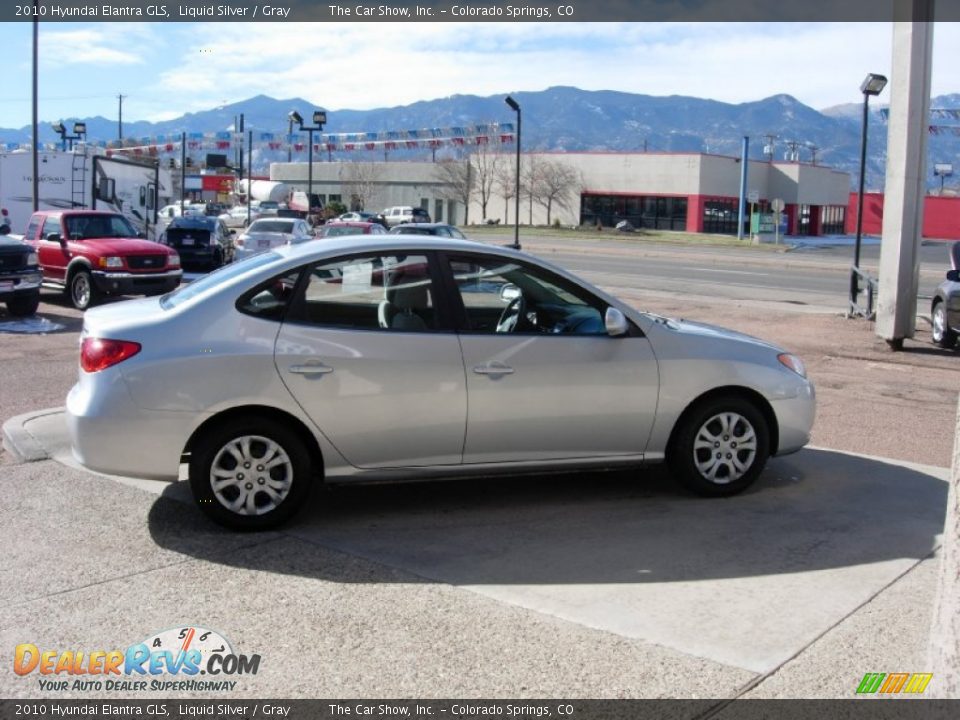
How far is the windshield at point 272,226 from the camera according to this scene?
2798cm

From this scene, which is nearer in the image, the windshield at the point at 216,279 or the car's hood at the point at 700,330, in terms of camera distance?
the windshield at the point at 216,279

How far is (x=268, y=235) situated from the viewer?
90.1 feet

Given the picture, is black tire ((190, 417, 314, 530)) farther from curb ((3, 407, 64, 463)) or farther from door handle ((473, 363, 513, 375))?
curb ((3, 407, 64, 463))

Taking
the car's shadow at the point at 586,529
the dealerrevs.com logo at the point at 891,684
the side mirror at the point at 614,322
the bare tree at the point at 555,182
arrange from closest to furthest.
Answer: the dealerrevs.com logo at the point at 891,684
the car's shadow at the point at 586,529
the side mirror at the point at 614,322
the bare tree at the point at 555,182

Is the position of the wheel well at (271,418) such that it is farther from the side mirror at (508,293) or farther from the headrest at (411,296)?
the side mirror at (508,293)

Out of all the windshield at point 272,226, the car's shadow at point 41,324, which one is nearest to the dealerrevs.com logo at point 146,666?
the car's shadow at point 41,324

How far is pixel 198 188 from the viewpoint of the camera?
11138cm

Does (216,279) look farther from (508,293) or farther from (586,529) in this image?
(586,529)

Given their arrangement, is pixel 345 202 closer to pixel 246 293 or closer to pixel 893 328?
pixel 893 328

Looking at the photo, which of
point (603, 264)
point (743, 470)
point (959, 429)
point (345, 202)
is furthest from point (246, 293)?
point (345, 202)

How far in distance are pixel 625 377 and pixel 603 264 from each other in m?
31.4

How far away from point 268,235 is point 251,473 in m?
22.5

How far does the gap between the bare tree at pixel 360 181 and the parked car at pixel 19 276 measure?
70148mm

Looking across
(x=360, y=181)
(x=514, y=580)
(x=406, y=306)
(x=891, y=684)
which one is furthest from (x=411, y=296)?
(x=360, y=181)
